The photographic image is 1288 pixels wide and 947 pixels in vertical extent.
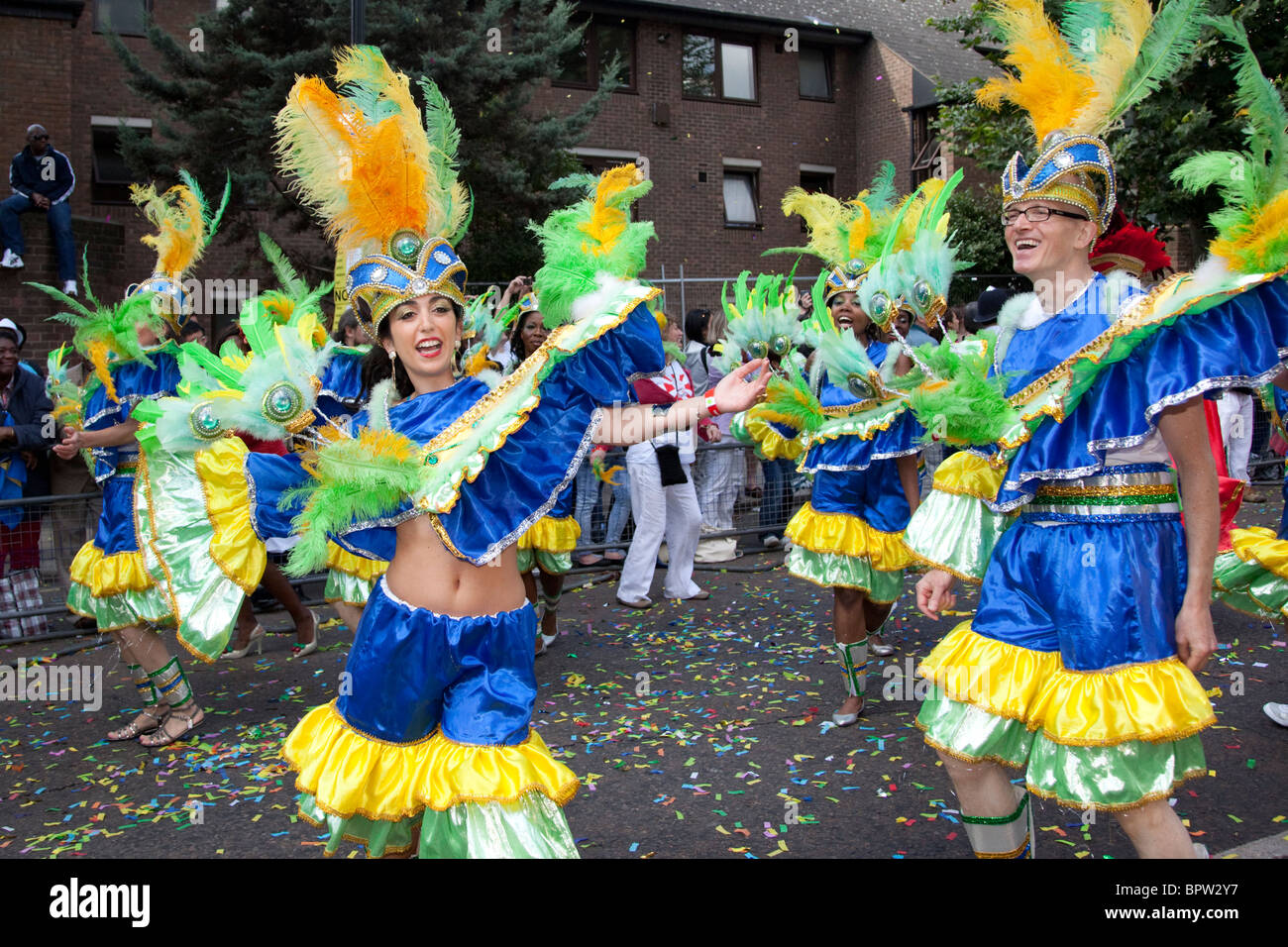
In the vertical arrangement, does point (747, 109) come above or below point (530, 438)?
above

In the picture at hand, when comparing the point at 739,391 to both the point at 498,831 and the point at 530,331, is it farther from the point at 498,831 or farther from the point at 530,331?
the point at 530,331

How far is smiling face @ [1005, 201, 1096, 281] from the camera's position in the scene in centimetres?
294

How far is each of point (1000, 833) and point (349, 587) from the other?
11.8 feet

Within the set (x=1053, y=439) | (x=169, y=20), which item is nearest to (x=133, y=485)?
(x=1053, y=439)

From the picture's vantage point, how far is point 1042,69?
10.1ft

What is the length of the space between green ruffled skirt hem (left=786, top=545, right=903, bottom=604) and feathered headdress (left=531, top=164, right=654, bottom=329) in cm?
244

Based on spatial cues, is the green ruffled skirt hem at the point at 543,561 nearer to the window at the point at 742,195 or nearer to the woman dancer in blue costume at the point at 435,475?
the woman dancer in blue costume at the point at 435,475

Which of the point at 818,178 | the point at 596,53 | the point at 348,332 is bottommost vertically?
the point at 348,332

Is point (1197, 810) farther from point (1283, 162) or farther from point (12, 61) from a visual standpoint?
point (12, 61)

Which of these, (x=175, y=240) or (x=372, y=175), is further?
(x=175, y=240)

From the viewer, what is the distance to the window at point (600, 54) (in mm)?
20578

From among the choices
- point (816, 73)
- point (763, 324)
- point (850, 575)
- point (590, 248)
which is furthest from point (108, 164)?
point (590, 248)

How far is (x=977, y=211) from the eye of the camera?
746 inches
